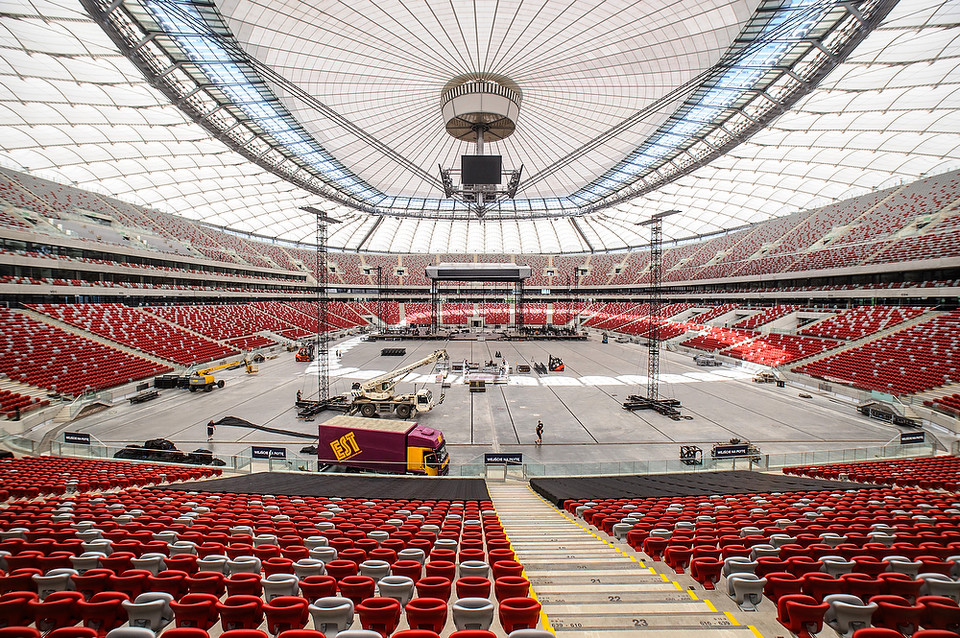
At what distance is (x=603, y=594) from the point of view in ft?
15.1

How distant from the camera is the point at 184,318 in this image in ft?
148

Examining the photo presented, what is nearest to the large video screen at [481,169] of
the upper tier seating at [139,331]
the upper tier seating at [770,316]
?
the upper tier seating at [139,331]

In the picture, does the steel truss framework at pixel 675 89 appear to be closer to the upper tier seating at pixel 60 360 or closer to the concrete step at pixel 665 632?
the upper tier seating at pixel 60 360

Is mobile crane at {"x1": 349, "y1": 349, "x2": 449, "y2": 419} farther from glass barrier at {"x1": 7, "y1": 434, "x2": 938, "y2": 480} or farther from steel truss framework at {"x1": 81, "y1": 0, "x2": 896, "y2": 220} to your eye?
steel truss framework at {"x1": 81, "y1": 0, "x2": 896, "y2": 220}

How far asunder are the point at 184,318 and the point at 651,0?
2012 inches

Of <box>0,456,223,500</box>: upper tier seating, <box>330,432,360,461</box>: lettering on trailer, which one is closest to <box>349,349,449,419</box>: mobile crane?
<box>330,432,360,461</box>: lettering on trailer

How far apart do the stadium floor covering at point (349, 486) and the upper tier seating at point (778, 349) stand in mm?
35434

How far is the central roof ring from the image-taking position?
27500 millimetres

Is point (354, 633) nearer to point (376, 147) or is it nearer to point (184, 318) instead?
point (376, 147)

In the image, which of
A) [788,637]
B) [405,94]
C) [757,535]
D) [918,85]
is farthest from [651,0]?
[788,637]

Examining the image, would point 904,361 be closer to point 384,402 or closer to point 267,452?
point 384,402

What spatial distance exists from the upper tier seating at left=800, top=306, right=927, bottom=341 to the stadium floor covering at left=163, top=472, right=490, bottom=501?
3899 cm

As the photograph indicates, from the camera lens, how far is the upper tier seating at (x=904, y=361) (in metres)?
25.2

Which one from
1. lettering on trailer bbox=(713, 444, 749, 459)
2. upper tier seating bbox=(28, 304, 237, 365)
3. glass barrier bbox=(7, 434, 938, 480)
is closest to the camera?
glass barrier bbox=(7, 434, 938, 480)
